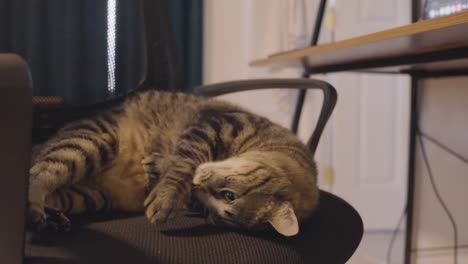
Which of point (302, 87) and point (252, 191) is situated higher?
point (302, 87)

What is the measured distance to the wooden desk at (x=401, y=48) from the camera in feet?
2.69

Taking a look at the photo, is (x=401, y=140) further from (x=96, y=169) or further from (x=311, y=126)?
(x=96, y=169)

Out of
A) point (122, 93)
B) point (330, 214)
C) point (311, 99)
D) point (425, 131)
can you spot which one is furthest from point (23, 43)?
point (311, 99)

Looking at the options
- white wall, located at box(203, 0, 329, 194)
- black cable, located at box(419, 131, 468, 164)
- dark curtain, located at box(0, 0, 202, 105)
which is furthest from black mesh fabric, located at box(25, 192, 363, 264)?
white wall, located at box(203, 0, 329, 194)

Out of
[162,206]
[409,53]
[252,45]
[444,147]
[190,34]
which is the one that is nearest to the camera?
[162,206]

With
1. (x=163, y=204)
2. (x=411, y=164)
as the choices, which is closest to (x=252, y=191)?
(x=163, y=204)

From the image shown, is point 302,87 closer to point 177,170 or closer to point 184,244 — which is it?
point 177,170

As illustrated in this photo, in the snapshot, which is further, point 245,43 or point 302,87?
point 245,43

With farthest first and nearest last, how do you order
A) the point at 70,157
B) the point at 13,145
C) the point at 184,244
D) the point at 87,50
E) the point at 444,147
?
the point at 444,147
the point at 87,50
the point at 70,157
the point at 184,244
the point at 13,145

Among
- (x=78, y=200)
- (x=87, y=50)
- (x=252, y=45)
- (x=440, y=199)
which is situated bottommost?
(x=440, y=199)

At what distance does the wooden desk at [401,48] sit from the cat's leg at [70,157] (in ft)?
1.75

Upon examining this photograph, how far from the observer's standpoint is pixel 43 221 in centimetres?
69

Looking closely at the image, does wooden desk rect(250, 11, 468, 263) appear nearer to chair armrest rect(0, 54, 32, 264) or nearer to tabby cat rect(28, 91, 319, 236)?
tabby cat rect(28, 91, 319, 236)

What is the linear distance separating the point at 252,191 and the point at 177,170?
5.5 inches
